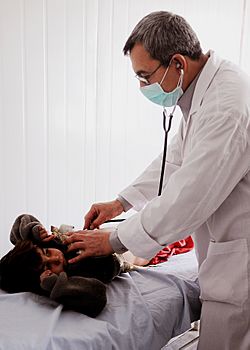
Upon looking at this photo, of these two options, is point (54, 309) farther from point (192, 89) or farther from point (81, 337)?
point (192, 89)

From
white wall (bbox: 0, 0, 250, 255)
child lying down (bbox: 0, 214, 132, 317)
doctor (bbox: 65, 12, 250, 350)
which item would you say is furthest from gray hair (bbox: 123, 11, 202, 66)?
white wall (bbox: 0, 0, 250, 255)

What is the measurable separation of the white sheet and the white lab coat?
0.15 metres

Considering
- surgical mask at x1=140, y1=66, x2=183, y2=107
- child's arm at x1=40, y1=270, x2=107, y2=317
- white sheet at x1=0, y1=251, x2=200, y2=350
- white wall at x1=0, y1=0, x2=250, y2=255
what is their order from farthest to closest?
white wall at x1=0, y1=0, x2=250, y2=255 < surgical mask at x1=140, y1=66, x2=183, y2=107 < child's arm at x1=40, y1=270, x2=107, y2=317 < white sheet at x1=0, y1=251, x2=200, y2=350

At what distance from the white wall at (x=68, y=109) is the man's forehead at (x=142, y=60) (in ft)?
2.71

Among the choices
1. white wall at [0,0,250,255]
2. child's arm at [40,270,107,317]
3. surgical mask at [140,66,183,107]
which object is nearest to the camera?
child's arm at [40,270,107,317]

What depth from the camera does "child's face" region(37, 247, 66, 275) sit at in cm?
146

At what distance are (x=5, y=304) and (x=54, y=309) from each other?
149mm

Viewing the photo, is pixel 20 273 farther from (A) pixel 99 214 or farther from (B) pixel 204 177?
(B) pixel 204 177

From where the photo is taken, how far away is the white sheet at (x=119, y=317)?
112 centimetres

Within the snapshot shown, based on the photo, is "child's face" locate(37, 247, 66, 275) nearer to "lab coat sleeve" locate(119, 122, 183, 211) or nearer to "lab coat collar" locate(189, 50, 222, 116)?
"lab coat sleeve" locate(119, 122, 183, 211)

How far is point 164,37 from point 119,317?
0.84 metres

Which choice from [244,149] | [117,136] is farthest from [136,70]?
[117,136]

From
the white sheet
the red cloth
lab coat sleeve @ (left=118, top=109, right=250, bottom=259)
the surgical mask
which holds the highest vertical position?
the surgical mask

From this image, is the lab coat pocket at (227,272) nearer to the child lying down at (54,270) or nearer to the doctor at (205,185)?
the doctor at (205,185)
